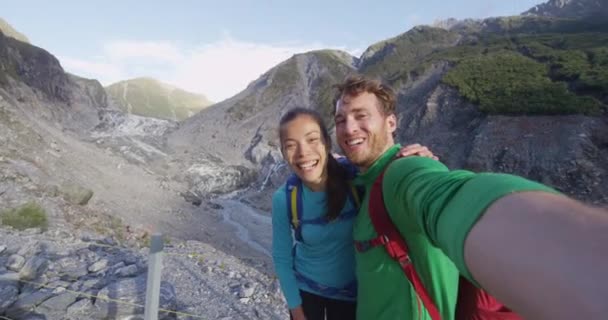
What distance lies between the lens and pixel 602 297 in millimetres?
547

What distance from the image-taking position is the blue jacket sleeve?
2467mm

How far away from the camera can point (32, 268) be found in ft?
16.6

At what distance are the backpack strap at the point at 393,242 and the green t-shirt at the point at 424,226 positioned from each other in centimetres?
2

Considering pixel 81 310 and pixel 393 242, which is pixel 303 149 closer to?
pixel 393 242

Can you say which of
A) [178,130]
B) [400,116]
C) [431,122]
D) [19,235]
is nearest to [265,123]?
[178,130]

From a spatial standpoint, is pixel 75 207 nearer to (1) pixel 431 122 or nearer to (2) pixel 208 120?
(1) pixel 431 122

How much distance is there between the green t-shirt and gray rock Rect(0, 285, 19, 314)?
4.21 meters

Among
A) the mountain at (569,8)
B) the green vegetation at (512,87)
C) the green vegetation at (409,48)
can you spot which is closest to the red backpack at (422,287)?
the green vegetation at (512,87)

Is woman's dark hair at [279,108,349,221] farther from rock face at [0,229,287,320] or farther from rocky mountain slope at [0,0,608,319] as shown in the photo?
rocky mountain slope at [0,0,608,319]

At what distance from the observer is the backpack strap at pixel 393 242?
56.7 inches

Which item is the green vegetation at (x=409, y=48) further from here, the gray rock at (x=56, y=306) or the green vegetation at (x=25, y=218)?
the gray rock at (x=56, y=306)

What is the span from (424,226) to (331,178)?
124 cm

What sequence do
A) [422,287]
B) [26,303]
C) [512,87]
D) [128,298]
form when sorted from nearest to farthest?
[422,287]
[26,303]
[128,298]
[512,87]

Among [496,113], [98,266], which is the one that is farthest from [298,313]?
[496,113]
